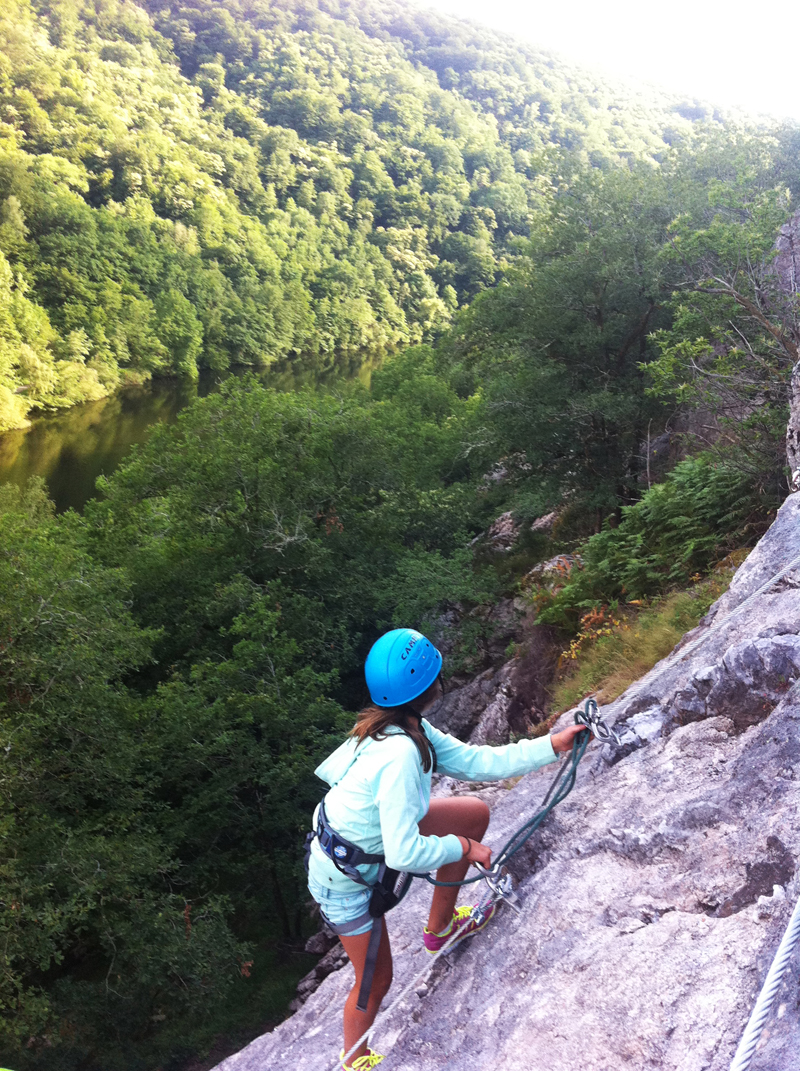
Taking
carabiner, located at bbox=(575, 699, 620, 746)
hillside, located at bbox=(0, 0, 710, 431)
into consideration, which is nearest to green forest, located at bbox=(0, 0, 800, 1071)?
carabiner, located at bbox=(575, 699, 620, 746)

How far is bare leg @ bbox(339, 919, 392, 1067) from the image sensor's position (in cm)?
311

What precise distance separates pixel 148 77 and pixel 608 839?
571ft

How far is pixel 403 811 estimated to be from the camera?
2648 mm

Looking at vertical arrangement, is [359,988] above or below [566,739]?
below

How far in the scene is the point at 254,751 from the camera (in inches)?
445

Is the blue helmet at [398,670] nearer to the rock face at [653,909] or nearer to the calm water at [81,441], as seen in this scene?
the rock face at [653,909]

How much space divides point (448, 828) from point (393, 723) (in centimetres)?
86

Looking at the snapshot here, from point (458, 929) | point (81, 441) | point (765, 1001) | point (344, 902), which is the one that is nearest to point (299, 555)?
point (458, 929)

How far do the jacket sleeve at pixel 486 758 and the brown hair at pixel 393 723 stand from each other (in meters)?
0.27

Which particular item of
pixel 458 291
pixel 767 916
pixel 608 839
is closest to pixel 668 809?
pixel 608 839

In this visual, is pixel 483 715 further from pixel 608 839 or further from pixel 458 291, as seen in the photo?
pixel 458 291

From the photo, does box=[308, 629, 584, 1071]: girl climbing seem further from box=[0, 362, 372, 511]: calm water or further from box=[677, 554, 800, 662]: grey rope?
box=[0, 362, 372, 511]: calm water

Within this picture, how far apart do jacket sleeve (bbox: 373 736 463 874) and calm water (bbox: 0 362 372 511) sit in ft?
84.5

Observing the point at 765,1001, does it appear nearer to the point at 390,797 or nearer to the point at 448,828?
the point at 390,797
